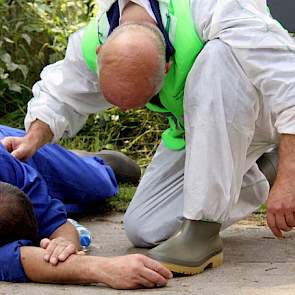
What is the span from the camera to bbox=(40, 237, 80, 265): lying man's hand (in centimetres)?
270

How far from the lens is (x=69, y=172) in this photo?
3.74 metres

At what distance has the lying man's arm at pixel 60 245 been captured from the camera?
270 centimetres

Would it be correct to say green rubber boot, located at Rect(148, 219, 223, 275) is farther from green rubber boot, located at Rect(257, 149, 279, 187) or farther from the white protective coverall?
green rubber boot, located at Rect(257, 149, 279, 187)

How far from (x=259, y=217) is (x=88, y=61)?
3.51ft

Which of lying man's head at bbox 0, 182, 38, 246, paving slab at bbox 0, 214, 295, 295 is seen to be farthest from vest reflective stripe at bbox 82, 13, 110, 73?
paving slab at bbox 0, 214, 295, 295

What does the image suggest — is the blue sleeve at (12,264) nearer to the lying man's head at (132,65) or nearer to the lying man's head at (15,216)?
the lying man's head at (15,216)

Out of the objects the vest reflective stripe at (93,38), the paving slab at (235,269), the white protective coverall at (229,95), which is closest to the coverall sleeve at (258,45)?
the white protective coverall at (229,95)

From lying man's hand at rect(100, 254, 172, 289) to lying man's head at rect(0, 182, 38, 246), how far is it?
30 centimetres

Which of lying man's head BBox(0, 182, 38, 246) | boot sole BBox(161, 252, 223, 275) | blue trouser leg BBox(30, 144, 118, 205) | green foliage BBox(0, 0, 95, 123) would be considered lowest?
green foliage BBox(0, 0, 95, 123)

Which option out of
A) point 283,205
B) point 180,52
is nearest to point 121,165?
point 180,52

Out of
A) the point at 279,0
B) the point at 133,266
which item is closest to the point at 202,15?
the point at 133,266

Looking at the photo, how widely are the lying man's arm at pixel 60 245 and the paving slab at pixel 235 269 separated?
0.08 meters

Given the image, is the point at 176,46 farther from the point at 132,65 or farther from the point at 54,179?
the point at 54,179

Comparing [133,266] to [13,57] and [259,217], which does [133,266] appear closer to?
[259,217]
